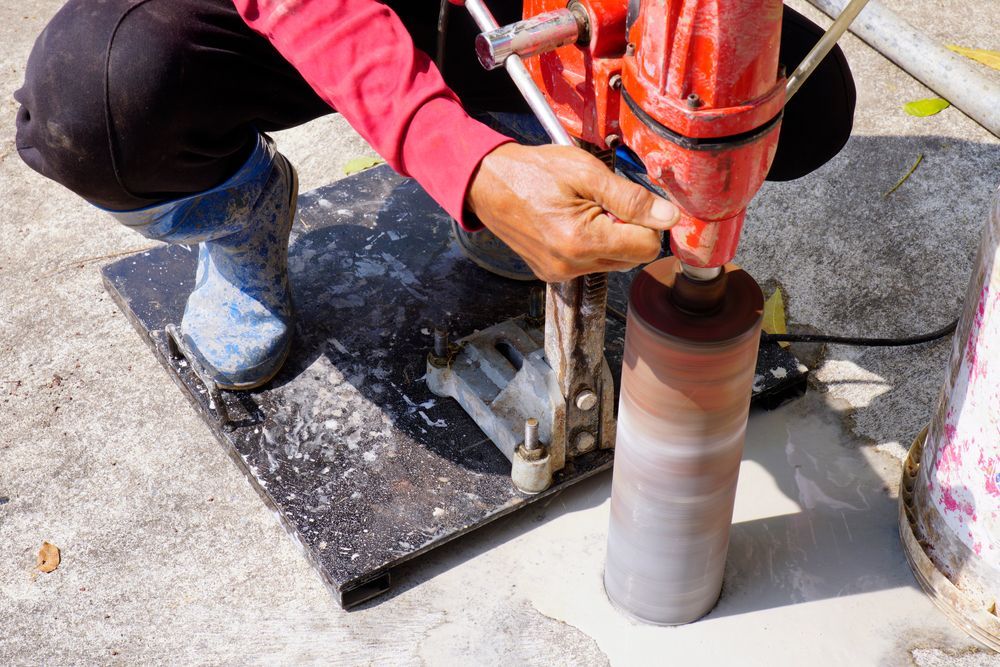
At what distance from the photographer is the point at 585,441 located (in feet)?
5.73

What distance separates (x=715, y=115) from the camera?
113 centimetres

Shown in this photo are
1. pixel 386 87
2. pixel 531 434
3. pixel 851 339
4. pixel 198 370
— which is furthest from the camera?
pixel 851 339

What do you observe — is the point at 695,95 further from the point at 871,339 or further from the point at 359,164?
the point at 359,164

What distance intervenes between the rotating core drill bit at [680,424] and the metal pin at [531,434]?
19cm

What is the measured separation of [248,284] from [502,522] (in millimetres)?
599

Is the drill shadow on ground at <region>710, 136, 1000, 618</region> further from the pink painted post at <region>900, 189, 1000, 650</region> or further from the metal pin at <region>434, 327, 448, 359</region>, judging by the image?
the metal pin at <region>434, 327, 448, 359</region>

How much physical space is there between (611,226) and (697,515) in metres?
0.48

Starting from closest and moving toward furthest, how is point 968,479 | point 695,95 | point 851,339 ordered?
point 695,95
point 968,479
point 851,339

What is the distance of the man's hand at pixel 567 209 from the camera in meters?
1.15

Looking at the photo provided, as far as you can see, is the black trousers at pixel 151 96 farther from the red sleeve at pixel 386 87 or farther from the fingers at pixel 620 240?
the fingers at pixel 620 240

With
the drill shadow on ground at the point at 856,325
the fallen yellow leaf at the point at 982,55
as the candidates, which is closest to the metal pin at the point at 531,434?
the drill shadow on ground at the point at 856,325

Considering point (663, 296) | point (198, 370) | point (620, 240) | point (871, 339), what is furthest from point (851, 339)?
point (198, 370)

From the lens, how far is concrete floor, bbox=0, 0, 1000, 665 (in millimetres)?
1601

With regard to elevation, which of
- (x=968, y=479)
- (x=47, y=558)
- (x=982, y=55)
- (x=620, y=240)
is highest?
(x=620, y=240)
